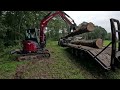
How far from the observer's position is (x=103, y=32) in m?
32.2

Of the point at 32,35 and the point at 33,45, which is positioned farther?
the point at 32,35

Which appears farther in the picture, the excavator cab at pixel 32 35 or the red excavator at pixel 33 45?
the excavator cab at pixel 32 35

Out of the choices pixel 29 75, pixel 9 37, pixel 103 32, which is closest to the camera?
pixel 29 75

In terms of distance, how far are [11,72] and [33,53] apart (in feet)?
11.0

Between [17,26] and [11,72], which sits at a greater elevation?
[17,26]

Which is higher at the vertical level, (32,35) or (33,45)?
(32,35)

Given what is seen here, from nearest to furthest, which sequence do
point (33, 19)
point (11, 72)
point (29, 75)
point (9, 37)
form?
1. point (29, 75)
2. point (11, 72)
3. point (9, 37)
4. point (33, 19)

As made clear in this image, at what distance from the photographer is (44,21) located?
41.7 ft

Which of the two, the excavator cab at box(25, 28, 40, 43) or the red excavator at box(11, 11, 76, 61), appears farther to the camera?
the excavator cab at box(25, 28, 40, 43)

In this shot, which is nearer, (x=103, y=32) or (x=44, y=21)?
(x=44, y=21)
